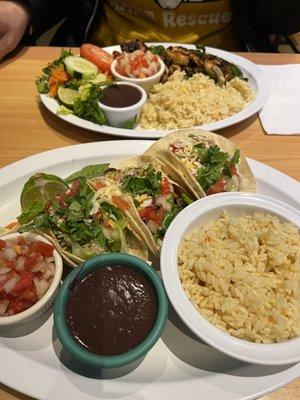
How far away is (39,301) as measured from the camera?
5.34 feet

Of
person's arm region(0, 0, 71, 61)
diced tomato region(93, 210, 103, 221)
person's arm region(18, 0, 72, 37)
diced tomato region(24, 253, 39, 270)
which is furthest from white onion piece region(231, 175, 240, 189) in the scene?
person's arm region(18, 0, 72, 37)

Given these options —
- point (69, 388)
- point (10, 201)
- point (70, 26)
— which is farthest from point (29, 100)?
point (69, 388)

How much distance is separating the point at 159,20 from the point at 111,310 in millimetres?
2935

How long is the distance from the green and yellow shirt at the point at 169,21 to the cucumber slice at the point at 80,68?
800 millimetres

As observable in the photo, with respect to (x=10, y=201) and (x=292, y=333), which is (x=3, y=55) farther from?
(x=292, y=333)

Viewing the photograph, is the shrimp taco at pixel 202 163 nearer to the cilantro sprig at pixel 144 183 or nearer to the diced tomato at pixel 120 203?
the cilantro sprig at pixel 144 183

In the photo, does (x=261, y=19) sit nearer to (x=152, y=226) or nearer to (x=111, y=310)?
(x=152, y=226)

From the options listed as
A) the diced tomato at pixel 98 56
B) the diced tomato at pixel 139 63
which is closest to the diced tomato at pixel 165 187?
the diced tomato at pixel 139 63

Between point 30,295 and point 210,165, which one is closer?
point 30,295

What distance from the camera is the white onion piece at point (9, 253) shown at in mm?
1726

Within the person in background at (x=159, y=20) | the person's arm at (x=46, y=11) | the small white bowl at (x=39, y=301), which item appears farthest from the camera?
the person's arm at (x=46, y=11)

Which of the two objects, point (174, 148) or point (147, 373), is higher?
point (174, 148)

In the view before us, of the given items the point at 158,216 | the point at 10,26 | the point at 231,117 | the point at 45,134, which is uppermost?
the point at 10,26

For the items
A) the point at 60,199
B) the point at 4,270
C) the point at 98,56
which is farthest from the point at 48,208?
the point at 98,56
